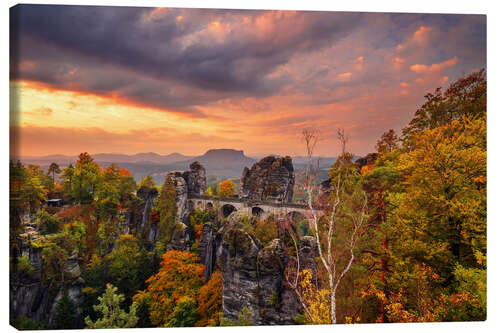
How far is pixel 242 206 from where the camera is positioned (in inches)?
489

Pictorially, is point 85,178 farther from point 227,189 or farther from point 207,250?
point 227,189

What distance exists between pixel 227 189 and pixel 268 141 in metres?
6.86

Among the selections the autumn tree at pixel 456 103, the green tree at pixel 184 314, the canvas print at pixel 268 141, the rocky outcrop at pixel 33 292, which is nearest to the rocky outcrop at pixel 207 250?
the canvas print at pixel 268 141

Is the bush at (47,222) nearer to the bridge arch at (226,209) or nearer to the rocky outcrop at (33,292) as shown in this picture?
the rocky outcrop at (33,292)

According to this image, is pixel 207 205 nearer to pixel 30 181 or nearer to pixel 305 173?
pixel 30 181

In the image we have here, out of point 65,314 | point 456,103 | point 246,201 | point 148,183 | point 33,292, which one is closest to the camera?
point 33,292

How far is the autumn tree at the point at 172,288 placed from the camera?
25.5 feet

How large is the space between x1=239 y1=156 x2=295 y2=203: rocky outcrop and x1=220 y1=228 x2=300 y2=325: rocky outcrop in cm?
526

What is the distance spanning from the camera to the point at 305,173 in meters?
4.42

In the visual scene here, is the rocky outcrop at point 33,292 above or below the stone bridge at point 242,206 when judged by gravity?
below

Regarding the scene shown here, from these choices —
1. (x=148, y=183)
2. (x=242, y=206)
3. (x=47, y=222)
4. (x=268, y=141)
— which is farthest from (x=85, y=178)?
(x=242, y=206)

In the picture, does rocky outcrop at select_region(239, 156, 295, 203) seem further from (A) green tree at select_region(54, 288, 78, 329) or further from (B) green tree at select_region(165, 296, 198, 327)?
(A) green tree at select_region(54, 288, 78, 329)

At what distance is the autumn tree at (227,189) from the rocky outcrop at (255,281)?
6.47 meters

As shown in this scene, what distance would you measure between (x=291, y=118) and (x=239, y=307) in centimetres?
603
